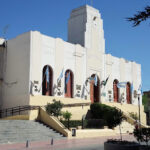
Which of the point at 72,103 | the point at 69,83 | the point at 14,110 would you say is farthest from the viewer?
the point at 69,83

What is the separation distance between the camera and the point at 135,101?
42.2m

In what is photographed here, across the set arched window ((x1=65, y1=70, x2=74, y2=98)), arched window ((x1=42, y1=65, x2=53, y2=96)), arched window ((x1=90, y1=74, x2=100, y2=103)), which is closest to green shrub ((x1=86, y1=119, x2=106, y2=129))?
arched window ((x1=65, y1=70, x2=74, y2=98))

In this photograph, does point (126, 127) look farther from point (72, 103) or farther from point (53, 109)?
point (53, 109)

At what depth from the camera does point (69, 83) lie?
32625mm

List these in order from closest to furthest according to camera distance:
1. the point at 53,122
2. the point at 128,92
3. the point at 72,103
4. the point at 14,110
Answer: the point at 53,122 → the point at 14,110 → the point at 72,103 → the point at 128,92

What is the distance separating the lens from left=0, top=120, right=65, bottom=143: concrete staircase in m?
19.6

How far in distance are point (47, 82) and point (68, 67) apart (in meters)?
3.92

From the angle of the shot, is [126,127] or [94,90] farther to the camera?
[94,90]

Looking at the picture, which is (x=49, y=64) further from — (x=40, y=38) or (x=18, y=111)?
(x=18, y=111)

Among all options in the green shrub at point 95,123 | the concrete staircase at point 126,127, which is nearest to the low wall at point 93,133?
the concrete staircase at point 126,127

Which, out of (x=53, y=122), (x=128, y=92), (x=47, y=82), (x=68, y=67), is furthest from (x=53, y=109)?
(x=128, y=92)

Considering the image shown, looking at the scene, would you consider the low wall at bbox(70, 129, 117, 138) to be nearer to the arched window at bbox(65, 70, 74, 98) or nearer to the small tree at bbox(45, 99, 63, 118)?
the small tree at bbox(45, 99, 63, 118)

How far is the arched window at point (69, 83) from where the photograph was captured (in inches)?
1257

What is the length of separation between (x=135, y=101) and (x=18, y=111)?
2161 centimetres
